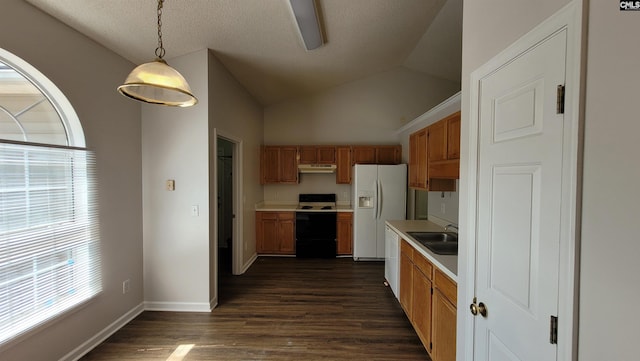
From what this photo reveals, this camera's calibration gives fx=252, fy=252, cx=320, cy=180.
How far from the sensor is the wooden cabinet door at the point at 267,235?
16.2 feet

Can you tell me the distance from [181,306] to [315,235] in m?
2.53

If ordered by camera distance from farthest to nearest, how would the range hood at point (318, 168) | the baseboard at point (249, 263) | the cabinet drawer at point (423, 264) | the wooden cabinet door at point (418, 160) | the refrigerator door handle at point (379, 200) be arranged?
the range hood at point (318, 168) < the refrigerator door handle at point (379, 200) < the baseboard at point (249, 263) < the wooden cabinet door at point (418, 160) < the cabinet drawer at point (423, 264)

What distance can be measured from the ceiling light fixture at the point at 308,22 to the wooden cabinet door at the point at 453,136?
164 centimetres

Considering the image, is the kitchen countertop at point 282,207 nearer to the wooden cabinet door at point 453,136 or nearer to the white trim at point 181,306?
the white trim at point 181,306

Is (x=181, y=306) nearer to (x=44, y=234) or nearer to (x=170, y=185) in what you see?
(x=170, y=185)

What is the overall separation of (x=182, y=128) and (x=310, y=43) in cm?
178

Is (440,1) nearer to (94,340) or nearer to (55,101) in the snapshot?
(55,101)

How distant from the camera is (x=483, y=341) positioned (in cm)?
128

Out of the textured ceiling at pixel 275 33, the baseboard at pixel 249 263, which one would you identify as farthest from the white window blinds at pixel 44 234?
the baseboard at pixel 249 263

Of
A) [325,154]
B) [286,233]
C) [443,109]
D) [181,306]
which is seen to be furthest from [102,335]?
[443,109]

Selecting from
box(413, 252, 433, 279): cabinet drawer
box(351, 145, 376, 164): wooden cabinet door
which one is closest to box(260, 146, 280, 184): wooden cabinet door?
box(351, 145, 376, 164): wooden cabinet door

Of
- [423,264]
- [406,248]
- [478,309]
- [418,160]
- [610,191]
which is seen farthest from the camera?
[418,160]

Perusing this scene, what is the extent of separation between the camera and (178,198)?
2.91 meters

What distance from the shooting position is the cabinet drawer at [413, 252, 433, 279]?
2107 mm
